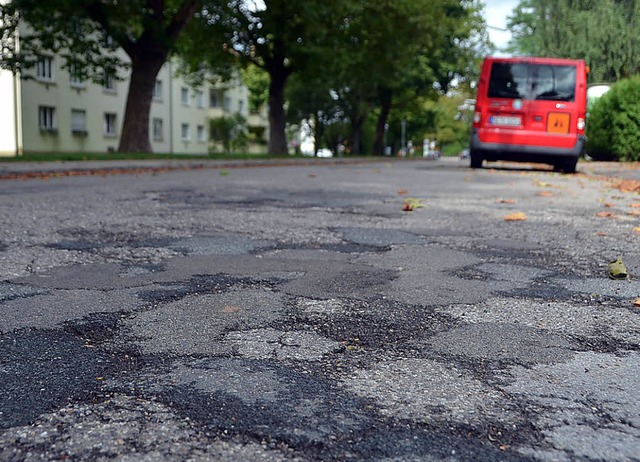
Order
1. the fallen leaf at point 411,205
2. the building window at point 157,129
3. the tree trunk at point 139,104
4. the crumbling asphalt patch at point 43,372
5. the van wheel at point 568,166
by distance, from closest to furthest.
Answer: the crumbling asphalt patch at point 43,372
the fallen leaf at point 411,205
the van wheel at point 568,166
the tree trunk at point 139,104
the building window at point 157,129

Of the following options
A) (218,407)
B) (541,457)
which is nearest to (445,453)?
(541,457)

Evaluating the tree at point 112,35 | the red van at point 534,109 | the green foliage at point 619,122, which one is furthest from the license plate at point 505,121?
the tree at point 112,35

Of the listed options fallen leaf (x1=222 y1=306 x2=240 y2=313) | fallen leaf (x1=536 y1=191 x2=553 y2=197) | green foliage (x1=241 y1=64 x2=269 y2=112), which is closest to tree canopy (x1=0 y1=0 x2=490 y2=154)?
fallen leaf (x1=536 y1=191 x2=553 y2=197)

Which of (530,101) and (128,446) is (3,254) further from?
(530,101)

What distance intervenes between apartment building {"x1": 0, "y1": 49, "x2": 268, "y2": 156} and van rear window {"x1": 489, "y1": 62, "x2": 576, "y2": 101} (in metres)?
14.1

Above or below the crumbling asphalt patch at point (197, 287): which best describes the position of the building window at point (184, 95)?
above

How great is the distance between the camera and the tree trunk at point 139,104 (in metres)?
20.8

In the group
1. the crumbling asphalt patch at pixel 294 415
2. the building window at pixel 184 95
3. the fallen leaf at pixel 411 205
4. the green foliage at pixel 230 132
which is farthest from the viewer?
the green foliage at pixel 230 132

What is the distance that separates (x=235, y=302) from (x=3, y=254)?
5.67ft

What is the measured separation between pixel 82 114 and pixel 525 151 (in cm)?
3227

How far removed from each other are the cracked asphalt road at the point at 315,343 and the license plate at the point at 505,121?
33.7ft

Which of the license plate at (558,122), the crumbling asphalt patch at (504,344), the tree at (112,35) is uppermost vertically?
the tree at (112,35)

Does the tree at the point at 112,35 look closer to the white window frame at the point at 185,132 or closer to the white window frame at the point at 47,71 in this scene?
the white window frame at the point at 47,71

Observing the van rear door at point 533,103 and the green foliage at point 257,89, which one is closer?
the van rear door at point 533,103
